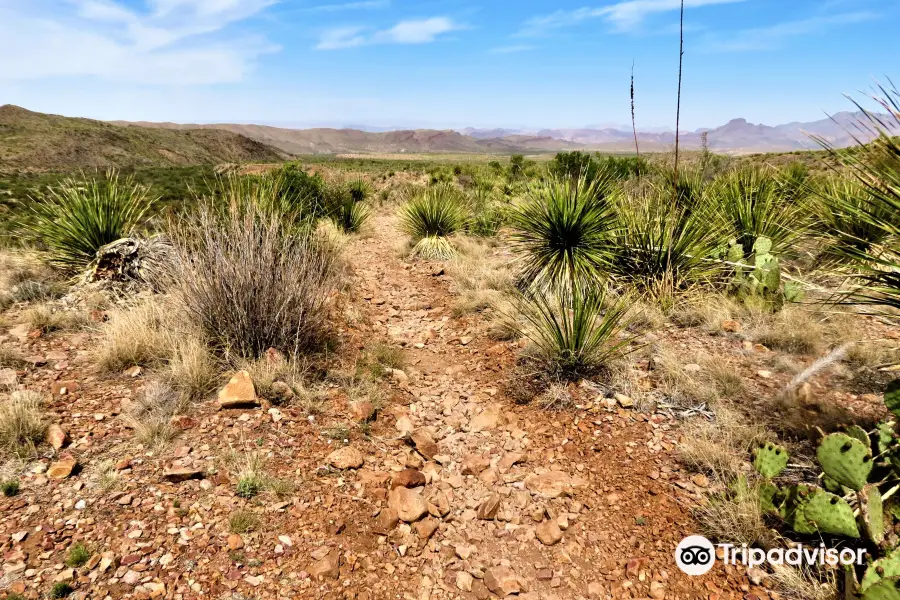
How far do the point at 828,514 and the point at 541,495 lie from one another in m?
1.54

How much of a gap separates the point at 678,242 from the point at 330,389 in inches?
178

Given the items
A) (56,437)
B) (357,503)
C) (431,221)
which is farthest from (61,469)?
(431,221)

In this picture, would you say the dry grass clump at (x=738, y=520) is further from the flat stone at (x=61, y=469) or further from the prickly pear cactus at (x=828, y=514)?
the flat stone at (x=61, y=469)

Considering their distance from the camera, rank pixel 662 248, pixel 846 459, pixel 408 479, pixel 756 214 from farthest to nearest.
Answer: pixel 756 214 < pixel 662 248 < pixel 408 479 < pixel 846 459

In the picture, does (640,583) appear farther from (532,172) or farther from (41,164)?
(41,164)

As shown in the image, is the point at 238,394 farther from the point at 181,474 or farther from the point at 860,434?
the point at 860,434

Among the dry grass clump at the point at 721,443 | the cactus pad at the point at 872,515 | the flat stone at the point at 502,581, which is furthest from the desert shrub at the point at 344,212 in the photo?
the cactus pad at the point at 872,515

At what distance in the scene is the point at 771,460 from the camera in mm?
2615

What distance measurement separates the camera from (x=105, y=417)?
3.41 metres

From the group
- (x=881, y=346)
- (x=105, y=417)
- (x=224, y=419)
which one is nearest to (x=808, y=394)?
(x=881, y=346)

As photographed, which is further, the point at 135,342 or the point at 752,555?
the point at 135,342

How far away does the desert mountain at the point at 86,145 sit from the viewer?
Result: 1917 inches

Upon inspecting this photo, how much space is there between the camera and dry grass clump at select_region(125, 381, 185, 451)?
316cm

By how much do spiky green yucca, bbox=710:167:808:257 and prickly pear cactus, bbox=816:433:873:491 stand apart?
445cm
